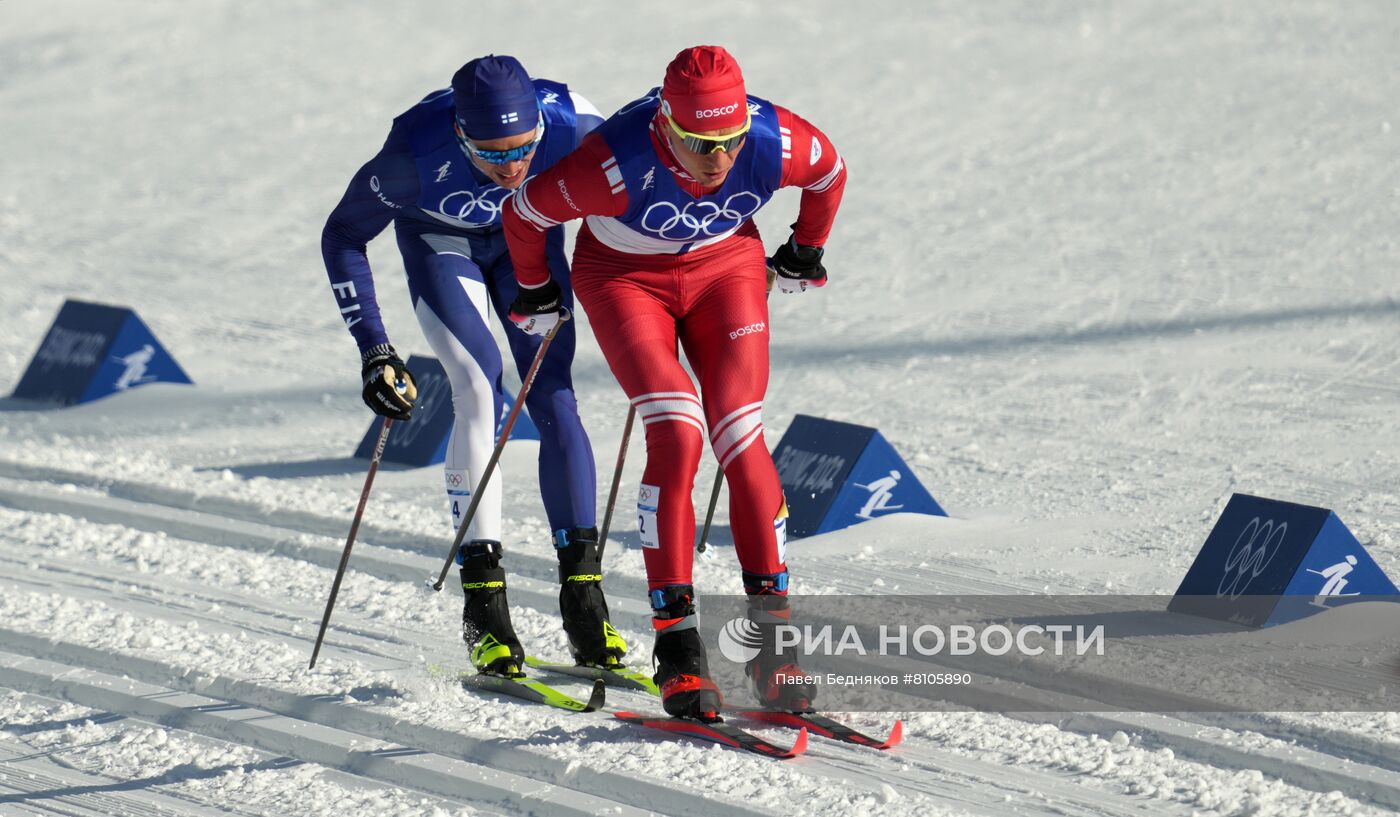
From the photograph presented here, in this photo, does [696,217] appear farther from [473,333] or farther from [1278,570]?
[1278,570]

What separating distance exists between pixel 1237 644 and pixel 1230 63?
9.99 m

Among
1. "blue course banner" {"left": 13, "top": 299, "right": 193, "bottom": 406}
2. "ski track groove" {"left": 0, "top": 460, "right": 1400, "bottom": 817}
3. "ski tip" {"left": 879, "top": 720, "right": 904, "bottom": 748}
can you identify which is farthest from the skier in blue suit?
"blue course banner" {"left": 13, "top": 299, "right": 193, "bottom": 406}

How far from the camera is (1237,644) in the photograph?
472 cm

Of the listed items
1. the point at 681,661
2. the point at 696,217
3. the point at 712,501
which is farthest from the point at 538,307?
the point at 712,501

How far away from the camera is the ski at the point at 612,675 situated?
4.61 m

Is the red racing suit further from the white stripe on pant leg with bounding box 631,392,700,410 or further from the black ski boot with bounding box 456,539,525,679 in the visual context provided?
the black ski boot with bounding box 456,539,525,679

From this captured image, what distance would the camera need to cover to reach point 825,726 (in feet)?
13.6

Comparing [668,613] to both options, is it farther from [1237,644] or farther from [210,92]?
[210,92]

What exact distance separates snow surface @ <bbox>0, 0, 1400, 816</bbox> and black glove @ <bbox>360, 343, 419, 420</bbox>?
29.5 inches

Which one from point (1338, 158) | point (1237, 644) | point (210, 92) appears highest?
point (1338, 158)

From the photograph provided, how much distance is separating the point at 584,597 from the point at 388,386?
Answer: 79 centimetres

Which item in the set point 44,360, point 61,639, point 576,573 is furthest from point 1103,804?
point 44,360

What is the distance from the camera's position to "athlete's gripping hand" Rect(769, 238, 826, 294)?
15.4 feet

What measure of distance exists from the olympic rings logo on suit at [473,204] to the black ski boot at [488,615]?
910 millimetres
